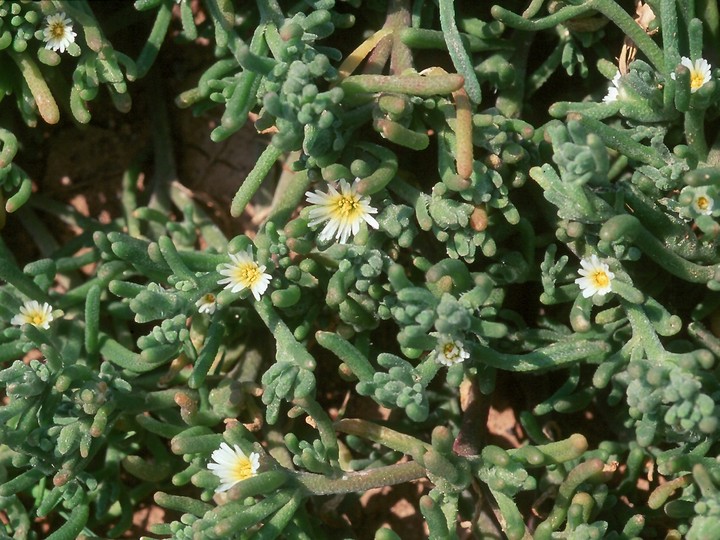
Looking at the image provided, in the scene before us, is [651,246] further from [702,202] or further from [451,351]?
[451,351]

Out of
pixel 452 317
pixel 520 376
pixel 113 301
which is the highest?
pixel 452 317

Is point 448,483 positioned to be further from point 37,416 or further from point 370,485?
point 37,416

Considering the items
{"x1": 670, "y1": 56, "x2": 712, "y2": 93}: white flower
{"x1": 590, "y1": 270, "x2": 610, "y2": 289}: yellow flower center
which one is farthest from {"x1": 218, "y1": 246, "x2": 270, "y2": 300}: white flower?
{"x1": 670, "y1": 56, "x2": 712, "y2": 93}: white flower

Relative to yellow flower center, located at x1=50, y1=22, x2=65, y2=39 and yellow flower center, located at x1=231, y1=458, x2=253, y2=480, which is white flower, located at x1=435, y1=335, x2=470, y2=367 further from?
yellow flower center, located at x1=50, y1=22, x2=65, y2=39

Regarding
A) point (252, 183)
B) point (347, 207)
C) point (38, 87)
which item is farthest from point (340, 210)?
point (38, 87)

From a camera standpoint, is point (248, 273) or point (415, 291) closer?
point (415, 291)

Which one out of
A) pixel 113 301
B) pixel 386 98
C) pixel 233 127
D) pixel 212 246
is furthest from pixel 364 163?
pixel 113 301
